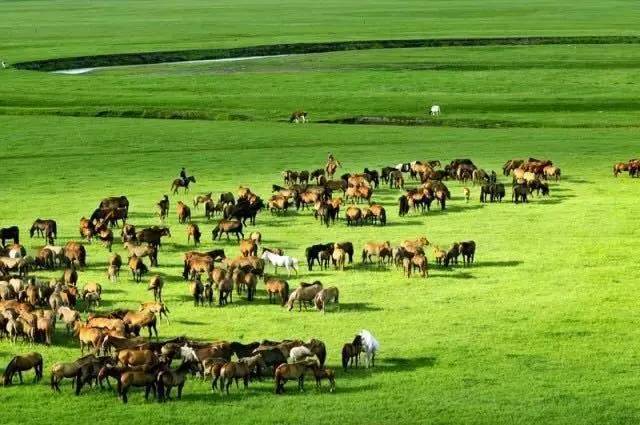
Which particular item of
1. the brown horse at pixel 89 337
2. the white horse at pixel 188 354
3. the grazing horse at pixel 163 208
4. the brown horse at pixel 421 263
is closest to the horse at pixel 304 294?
the brown horse at pixel 421 263

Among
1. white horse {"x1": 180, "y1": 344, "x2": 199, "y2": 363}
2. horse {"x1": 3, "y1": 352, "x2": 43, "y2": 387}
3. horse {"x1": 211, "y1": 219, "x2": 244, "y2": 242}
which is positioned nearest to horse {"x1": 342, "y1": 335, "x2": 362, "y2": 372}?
white horse {"x1": 180, "y1": 344, "x2": 199, "y2": 363}

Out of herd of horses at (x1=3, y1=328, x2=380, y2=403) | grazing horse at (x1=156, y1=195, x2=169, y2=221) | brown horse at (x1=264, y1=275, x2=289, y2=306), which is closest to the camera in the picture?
herd of horses at (x1=3, y1=328, x2=380, y2=403)

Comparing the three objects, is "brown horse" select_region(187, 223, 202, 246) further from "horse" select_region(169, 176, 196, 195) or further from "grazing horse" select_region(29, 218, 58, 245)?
"horse" select_region(169, 176, 196, 195)

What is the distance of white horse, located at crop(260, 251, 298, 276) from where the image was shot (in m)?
30.9

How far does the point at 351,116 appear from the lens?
2729 inches

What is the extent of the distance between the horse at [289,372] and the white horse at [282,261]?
939 cm

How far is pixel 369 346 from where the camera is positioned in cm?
2278

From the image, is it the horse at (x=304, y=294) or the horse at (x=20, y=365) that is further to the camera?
the horse at (x=304, y=294)

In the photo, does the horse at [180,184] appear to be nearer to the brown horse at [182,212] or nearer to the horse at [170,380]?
the brown horse at [182,212]

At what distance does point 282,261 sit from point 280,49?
8497cm

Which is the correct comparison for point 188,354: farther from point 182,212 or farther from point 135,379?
point 182,212

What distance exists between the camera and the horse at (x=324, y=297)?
26.6m

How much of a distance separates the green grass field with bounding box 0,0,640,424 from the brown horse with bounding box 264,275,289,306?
0.59m

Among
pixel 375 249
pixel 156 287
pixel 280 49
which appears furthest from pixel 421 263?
pixel 280 49
